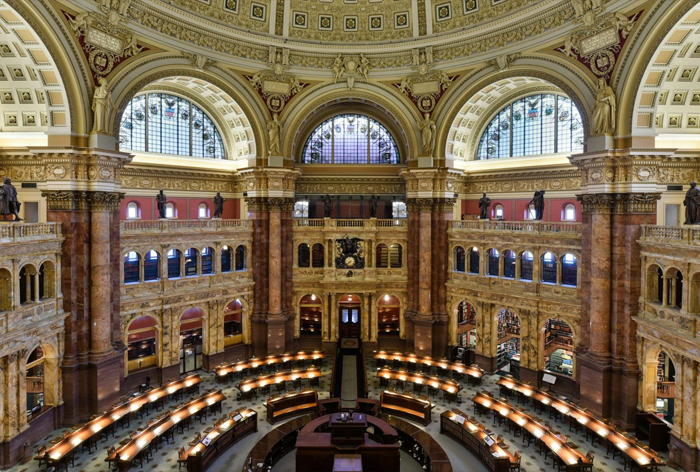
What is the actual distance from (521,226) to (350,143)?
51.4 feet

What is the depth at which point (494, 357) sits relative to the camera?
29.2m

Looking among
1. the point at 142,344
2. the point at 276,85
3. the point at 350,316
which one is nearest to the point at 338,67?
the point at 276,85

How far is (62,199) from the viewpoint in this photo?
2139cm

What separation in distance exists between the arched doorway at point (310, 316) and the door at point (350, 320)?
5.86 feet

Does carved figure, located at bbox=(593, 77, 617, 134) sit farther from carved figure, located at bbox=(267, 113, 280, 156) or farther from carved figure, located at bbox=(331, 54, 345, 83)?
carved figure, located at bbox=(267, 113, 280, 156)

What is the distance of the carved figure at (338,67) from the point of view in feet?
100

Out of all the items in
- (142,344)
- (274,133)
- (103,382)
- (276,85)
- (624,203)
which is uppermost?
(276,85)

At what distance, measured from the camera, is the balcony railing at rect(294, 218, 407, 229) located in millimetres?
32219

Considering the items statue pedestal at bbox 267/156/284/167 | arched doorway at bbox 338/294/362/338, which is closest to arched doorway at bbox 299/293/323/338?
arched doorway at bbox 338/294/362/338

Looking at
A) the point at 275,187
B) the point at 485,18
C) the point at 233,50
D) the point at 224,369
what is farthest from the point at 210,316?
the point at 485,18

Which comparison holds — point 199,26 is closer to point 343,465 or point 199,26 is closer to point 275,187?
point 275,187

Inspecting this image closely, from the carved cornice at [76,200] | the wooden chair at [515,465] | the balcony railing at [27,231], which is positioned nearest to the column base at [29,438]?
the balcony railing at [27,231]

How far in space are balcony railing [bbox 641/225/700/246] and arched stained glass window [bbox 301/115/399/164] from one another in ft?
63.5

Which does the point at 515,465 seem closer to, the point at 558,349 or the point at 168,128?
the point at 558,349
